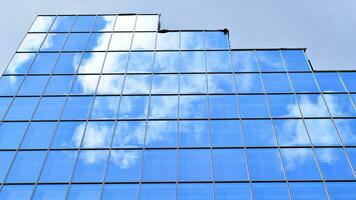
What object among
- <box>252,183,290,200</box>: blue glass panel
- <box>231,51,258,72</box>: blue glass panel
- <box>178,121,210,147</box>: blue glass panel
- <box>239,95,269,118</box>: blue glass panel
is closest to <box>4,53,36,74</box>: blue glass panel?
<box>178,121,210,147</box>: blue glass panel

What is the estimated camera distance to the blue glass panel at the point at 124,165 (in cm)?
2530

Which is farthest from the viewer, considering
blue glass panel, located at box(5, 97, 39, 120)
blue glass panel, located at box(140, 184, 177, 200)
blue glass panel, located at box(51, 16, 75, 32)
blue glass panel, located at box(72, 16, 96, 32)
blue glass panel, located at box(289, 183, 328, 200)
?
blue glass panel, located at box(51, 16, 75, 32)

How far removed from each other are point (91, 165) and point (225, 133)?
8276 millimetres

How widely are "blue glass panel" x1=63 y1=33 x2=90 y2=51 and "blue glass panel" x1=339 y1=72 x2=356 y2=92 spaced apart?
1960cm

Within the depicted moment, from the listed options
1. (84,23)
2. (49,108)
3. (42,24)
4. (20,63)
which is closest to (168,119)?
(49,108)

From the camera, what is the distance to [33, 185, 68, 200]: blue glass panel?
79.4 feet

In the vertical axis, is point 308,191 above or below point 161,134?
below

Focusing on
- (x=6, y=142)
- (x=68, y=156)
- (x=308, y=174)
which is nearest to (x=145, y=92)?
(x=68, y=156)

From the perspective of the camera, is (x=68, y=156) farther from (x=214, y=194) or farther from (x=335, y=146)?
(x=335, y=146)

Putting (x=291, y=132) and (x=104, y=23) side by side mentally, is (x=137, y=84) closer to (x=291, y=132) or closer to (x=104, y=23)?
(x=104, y=23)

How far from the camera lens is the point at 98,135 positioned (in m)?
28.0

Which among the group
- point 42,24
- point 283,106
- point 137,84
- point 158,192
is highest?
point 42,24

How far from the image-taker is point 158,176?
25297mm

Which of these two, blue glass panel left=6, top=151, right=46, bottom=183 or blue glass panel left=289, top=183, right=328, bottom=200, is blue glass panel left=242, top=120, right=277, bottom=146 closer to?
blue glass panel left=289, top=183, right=328, bottom=200
